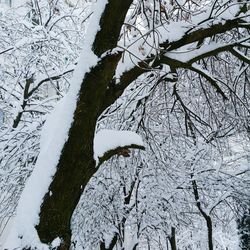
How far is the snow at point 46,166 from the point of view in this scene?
385 centimetres

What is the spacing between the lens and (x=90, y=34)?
413 centimetres

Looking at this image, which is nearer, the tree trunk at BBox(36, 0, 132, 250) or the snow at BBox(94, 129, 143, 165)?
the tree trunk at BBox(36, 0, 132, 250)

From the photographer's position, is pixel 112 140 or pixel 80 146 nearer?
pixel 80 146

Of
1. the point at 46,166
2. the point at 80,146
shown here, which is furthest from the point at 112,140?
the point at 46,166

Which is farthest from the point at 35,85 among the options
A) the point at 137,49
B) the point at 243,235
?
the point at 243,235

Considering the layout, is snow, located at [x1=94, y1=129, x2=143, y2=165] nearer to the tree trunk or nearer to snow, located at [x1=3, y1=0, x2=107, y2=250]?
the tree trunk

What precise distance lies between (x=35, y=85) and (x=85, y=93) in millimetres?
6577

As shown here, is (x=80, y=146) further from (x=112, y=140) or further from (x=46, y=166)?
(x=112, y=140)

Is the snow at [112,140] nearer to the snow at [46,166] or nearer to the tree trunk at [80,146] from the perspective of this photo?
the tree trunk at [80,146]

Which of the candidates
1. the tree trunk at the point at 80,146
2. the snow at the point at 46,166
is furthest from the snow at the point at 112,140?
the snow at the point at 46,166

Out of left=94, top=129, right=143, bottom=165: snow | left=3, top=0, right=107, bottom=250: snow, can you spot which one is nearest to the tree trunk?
left=3, top=0, right=107, bottom=250: snow

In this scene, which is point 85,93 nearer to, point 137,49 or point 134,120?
point 137,49

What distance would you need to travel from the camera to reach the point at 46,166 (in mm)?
4020

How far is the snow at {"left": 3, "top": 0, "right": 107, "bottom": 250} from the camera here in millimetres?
3854
